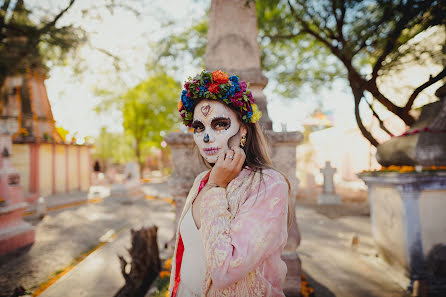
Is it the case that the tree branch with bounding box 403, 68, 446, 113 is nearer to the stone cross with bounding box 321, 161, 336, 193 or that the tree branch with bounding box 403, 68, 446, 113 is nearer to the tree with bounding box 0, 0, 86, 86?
the stone cross with bounding box 321, 161, 336, 193

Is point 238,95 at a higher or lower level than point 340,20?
lower

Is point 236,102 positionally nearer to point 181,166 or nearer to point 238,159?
point 238,159

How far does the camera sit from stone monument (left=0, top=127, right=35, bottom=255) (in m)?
5.62

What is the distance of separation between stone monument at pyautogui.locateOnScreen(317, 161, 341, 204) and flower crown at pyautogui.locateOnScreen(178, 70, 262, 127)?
36.5 ft

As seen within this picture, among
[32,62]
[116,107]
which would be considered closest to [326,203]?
[32,62]

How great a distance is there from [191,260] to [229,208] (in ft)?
1.60

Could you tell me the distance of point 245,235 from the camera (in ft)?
4.09

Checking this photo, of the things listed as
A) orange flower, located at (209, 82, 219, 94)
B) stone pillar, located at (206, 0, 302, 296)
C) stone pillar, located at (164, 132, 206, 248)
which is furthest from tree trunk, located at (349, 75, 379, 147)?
orange flower, located at (209, 82, 219, 94)

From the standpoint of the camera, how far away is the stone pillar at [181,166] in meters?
3.07

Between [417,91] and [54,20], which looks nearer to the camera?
[417,91]

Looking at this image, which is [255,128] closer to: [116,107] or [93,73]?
[93,73]

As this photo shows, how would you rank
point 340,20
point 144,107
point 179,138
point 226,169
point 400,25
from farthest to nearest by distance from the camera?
1. point 144,107
2. point 340,20
3. point 400,25
4. point 179,138
5. point 226,169

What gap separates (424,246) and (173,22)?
326 inches

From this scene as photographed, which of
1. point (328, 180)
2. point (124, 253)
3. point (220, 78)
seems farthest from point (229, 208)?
point (328, 180)
